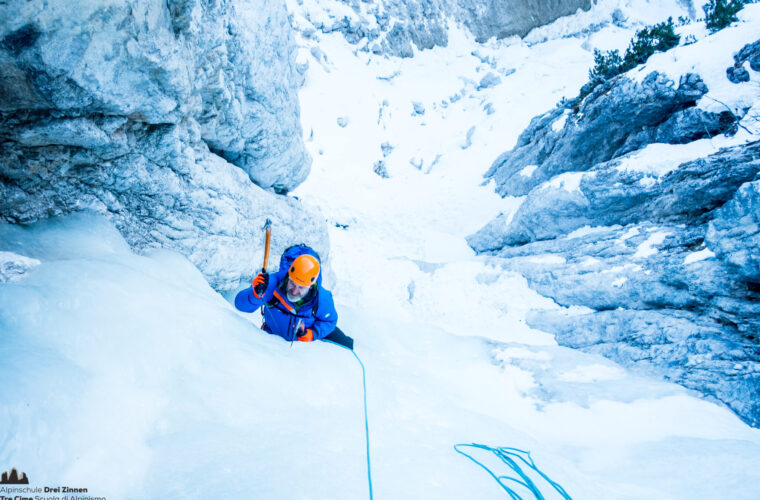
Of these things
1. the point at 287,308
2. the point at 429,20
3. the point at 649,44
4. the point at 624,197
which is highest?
the point at 429,20

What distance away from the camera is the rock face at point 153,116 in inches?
110

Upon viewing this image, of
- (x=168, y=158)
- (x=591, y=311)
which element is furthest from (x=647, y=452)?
(x=168, y=158)

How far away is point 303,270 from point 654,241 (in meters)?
8.71

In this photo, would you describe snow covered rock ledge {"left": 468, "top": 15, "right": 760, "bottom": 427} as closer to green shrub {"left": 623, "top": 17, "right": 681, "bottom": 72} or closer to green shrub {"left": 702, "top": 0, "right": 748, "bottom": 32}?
green shrub {"left": 702, "top": 0, "right": 748, "bottom": 32}

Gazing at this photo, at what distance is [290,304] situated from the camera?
14.0 feet

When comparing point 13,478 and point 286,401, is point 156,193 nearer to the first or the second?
point 286,401

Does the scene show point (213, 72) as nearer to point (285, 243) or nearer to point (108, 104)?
point (108, 104)

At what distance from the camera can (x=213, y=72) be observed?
4.64 m

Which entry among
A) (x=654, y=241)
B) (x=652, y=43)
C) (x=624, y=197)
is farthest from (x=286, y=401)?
(x=652, y=43)

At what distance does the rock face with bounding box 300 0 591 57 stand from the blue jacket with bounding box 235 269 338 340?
110 feet

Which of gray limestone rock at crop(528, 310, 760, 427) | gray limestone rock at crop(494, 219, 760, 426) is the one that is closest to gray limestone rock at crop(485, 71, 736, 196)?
gray limestone rock at crop(494, 219, 760, 426)

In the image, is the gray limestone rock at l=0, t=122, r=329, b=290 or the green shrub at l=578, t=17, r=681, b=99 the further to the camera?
the green shrub at l=578, t=17, r=681, b=99

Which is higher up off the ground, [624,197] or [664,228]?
[624,197]

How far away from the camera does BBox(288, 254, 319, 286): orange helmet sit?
12.7ft
